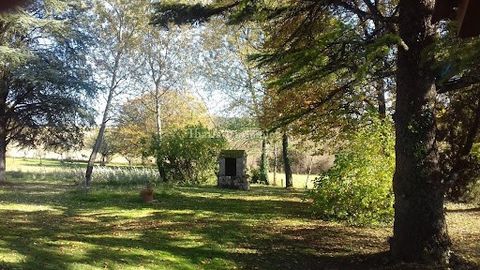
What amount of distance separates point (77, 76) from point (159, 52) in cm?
1043

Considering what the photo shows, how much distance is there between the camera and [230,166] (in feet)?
70.0

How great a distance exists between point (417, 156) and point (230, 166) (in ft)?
49.4

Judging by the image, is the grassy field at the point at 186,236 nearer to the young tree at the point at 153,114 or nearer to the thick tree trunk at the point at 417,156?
the thick tree trunk at the point at 417,156

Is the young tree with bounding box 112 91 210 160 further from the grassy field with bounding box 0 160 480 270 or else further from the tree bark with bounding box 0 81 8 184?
the grassy field with bounding box 0 160 480 270

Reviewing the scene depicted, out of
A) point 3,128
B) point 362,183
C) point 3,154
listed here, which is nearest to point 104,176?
point 3,154

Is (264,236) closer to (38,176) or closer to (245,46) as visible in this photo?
(38,176)

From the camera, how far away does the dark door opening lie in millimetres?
21172

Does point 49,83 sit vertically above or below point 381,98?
above

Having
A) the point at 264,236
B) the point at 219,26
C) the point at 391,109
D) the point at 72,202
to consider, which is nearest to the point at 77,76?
the point at 72,202

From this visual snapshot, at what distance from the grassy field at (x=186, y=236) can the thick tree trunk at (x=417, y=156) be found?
22.4 inches

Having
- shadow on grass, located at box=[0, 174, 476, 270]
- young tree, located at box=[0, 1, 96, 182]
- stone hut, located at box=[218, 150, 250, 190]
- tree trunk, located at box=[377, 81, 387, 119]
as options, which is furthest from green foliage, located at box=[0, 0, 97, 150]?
tree trunk, located at box=[377, 81, 387, 119]

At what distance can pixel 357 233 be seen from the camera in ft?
31.0

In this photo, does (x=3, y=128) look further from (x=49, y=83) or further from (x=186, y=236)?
(x=186, y=236)

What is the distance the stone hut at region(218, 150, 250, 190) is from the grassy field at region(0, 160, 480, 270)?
6.51 m
